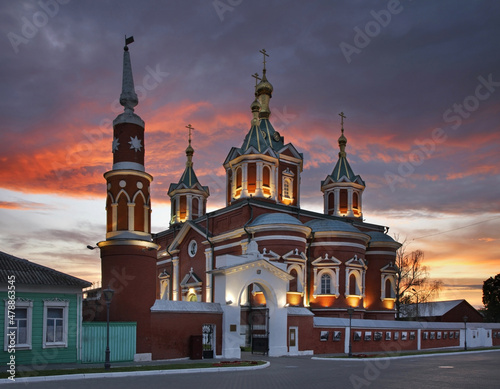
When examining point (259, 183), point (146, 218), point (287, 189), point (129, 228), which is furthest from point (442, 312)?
point (129, 228)

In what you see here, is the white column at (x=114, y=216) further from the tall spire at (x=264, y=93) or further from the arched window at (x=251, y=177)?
the tall spire at (x=264, y=93)

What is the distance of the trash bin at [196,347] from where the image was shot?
A: 2505 centimetres

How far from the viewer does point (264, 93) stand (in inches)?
1884

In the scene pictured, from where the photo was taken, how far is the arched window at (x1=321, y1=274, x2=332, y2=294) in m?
39.7

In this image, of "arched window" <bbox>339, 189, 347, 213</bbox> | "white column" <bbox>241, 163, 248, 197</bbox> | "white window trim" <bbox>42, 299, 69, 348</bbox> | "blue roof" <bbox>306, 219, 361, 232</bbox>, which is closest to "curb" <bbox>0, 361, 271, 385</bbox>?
"white window trim" <bbox>42, 299, 69, 348</bbox>

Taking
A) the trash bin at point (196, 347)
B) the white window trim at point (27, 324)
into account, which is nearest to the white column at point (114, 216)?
the white window trim at point (27, 324)

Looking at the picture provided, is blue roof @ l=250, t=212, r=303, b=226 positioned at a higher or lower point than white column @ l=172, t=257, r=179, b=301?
higher

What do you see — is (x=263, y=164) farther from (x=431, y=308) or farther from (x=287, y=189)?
(x=431, y=308)

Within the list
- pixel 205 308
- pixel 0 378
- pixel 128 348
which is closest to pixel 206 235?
pixel 205 308

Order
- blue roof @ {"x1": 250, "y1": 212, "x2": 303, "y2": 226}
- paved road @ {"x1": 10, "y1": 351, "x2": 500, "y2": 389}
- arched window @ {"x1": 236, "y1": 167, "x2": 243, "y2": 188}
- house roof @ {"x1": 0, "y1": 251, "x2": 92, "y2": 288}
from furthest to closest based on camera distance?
arched window @ {"x1": 236, "y1": 167, "x2": 243, "y2": 188}
blue roof @ {"x1": 250, "y1": 212, "x2": 303, "y2": 226}
house roof @ {"x1": 0, "y1": 251, "x2": 92, "y2": 288}
paved road @ {"x1": 10, "y1": 351, "x2": 500, "y2": 389}

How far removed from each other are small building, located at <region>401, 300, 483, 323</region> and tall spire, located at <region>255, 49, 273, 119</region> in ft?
85.8

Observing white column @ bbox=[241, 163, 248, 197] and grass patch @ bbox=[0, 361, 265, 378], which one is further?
white column @ bbox=[241, 163, 248, 197]

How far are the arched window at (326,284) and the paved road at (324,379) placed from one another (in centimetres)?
1654

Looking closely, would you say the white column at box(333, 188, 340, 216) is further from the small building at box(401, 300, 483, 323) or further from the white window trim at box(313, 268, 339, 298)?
the small building at box(401, 300, 483, 323)
